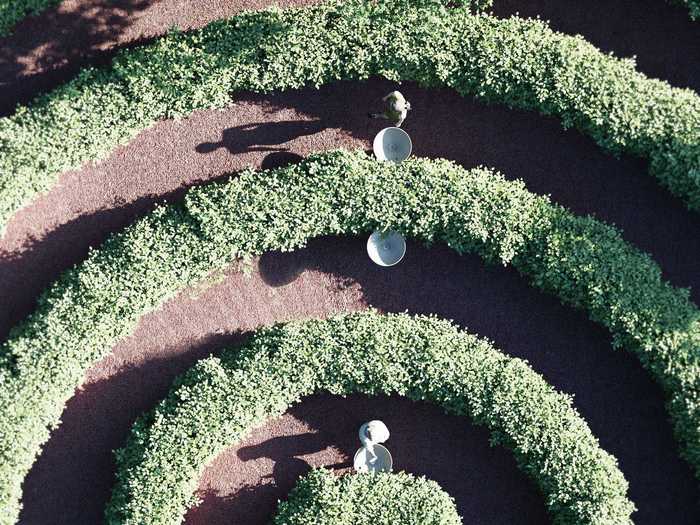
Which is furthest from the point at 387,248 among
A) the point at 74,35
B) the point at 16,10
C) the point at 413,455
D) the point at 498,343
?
the point at 16,10

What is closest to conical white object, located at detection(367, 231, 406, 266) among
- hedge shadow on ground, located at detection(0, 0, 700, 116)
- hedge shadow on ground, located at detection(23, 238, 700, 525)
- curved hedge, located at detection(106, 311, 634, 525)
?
hedge shadow on ground, located at detection(23, 238, 700, 525)

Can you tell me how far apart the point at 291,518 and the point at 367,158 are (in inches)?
230

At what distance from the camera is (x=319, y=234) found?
39.3 feet

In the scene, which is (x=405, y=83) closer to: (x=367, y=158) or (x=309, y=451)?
(x=367, y=158)

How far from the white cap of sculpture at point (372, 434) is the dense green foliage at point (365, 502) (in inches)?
20.4

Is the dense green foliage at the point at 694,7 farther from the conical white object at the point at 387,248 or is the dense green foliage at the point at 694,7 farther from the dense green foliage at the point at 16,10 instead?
the dense green foliage at the point at 16,10

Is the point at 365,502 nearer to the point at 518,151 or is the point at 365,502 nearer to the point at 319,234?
the point at 319,234

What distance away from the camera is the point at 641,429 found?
1230 cm

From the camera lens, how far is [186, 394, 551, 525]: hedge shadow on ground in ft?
40.3

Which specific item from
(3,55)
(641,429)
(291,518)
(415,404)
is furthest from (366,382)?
(3,55)

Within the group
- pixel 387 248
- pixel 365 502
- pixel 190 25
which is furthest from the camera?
pixel 190 25

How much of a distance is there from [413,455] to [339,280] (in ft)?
10.4

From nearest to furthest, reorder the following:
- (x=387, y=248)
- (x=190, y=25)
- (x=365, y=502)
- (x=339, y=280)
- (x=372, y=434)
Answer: (x=365, y=502) < (x=372, y=434) < (x=387, y=248) < (x=190, y=25) < (x=339, y=280)

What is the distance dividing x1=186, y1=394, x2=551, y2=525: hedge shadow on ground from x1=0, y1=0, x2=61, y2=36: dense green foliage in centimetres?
764
